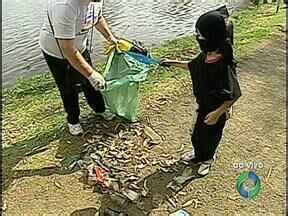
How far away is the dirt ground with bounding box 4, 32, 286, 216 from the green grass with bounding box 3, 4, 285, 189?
0.11 metres

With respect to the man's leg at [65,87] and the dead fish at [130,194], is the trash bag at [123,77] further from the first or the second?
the dead fish at [130,194]

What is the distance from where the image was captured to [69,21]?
2.98 meters

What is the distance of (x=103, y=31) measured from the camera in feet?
12.0

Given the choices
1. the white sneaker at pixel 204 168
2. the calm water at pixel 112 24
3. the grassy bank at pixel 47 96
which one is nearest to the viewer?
the white sneaker at pixel 204 168

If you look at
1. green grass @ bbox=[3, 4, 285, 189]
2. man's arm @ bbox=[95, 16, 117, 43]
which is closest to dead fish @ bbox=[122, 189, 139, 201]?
green grass @ bbox=[3, 4, 285, 189]

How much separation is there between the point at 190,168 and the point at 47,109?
1699 millimetres

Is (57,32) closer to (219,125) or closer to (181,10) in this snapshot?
(219,125)

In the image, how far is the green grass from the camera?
3.70 metres

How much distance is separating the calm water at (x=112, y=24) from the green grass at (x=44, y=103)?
2.29 feet

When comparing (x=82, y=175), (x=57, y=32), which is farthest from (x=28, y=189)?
(x=57, y=32)

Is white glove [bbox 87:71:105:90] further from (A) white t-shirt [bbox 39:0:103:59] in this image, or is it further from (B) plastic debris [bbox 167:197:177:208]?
(B) plastic debris [bbox 167:197:177:208]

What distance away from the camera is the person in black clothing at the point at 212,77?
2.74 metres

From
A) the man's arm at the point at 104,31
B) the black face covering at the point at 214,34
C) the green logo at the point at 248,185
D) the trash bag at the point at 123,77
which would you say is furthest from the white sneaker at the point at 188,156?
the man's arm at the point at 104,31

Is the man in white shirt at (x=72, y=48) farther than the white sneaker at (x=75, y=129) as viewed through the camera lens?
No
